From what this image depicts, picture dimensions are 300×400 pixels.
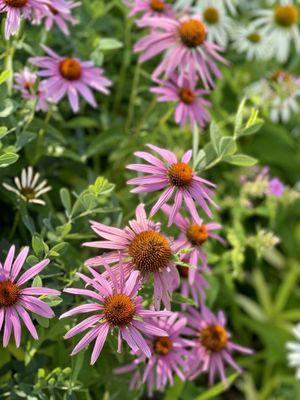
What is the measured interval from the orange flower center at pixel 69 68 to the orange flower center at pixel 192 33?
0.20 meters

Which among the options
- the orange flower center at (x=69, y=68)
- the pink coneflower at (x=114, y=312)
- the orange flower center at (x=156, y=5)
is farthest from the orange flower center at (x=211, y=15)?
the pink coneflower at (x=114, y=312)

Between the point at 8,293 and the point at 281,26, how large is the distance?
126cm

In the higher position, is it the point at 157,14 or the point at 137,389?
the point at 157,14

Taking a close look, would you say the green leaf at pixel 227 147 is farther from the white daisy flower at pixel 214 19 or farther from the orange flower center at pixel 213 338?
the white daisy flower at pixel 214 19

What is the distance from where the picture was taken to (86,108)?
155 cm

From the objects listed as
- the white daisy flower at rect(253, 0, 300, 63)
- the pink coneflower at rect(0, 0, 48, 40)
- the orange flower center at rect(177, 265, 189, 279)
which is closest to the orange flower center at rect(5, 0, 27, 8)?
the pink coneflower at rect(0, 0, 48, 40)

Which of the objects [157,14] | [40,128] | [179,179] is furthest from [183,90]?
[179,179]

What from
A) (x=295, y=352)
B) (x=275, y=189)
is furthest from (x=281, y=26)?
(x=295, y=352)

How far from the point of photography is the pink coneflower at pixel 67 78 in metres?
1.10

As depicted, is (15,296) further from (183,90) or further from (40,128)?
(183,90)

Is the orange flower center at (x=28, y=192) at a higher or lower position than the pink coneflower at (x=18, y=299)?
higher

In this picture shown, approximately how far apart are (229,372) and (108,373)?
340mm

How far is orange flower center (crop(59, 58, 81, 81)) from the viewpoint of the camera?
112 cm

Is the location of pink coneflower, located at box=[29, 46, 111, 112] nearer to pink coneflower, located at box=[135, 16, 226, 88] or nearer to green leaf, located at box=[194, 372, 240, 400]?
pink coneflower, located at box=[135, 16, 226, 88]
